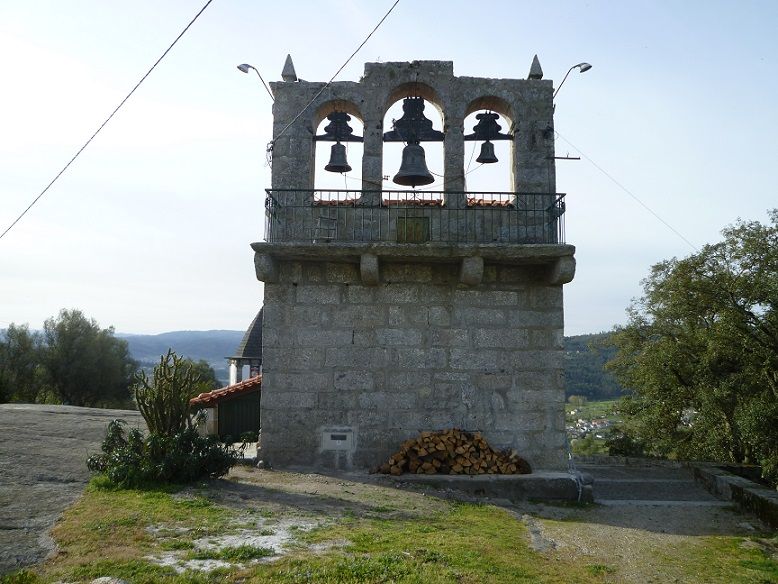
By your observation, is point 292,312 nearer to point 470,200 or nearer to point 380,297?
point 380,297

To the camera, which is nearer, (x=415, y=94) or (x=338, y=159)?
(x=338, y=159)

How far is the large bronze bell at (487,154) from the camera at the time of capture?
10.4 m

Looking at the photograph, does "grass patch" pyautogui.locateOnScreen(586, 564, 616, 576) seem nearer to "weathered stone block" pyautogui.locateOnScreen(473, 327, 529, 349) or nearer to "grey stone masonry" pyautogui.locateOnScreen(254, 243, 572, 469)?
"grey stone masonry" pyautogui.locateOnScreen(254, 243, 572, 469)

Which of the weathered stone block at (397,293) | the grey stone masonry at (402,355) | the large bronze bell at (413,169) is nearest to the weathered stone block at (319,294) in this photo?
the grey stone masonry at (402,355)

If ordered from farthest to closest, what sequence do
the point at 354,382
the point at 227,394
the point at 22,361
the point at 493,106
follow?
the point at 22,361, the point at 227,394, the point at 493,106, the point at 354,382

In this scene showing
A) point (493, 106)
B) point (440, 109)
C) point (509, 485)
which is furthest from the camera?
point (493, 106)

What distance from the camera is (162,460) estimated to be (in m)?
8.30

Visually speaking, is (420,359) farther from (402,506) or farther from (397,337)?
(402,506)

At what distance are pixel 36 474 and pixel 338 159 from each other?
6.38m

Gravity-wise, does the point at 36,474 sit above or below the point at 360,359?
below

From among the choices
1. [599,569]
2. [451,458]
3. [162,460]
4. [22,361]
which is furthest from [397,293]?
[22,361]

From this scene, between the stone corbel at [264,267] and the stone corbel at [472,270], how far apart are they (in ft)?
9.59

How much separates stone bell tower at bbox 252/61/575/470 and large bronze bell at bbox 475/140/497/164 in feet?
1.30

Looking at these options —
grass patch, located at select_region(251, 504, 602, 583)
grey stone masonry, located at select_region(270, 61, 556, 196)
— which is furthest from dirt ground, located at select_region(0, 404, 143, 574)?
grey stone masonry, located at select_region(270, 61, 556, 196)
